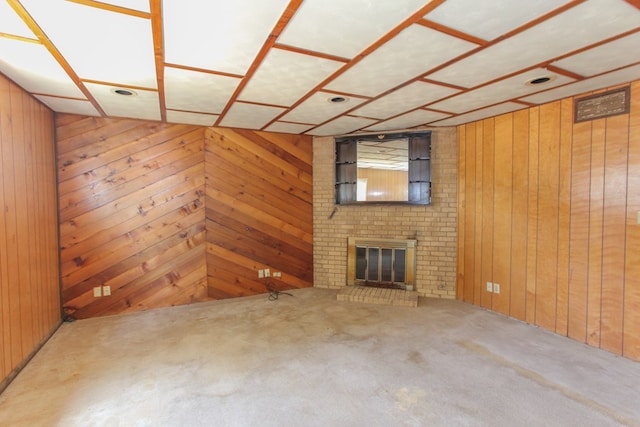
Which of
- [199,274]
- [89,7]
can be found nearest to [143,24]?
[89,7]

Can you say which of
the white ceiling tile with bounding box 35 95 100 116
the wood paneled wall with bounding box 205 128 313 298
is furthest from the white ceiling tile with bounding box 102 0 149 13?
the wood paneled wall with bounding box 205 128 313 298

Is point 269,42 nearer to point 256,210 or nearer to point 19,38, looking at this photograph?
point 19,38

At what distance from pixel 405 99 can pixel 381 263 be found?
237 centimetres

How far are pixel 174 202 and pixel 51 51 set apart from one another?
213cm

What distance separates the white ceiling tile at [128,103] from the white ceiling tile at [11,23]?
799 millimetres

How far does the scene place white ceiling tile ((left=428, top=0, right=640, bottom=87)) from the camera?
4.96 feet

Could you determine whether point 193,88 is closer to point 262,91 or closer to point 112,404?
point 262,91

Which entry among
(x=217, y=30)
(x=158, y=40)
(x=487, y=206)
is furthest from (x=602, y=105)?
(x=158, y=40)

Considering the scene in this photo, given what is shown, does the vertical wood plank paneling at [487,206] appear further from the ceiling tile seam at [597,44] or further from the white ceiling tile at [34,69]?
the white ceiling tile at [34,69]

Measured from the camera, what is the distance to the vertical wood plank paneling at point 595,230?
2.67 m

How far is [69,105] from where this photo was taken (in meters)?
2.98

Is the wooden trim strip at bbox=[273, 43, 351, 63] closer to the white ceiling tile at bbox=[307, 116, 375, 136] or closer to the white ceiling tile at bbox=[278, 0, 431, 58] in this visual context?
the white ceiling tile at bbox=[278, 0, 431, 58]

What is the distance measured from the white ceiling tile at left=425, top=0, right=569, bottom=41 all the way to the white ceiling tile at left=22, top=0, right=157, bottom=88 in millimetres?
1518

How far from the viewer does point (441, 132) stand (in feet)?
13.4
